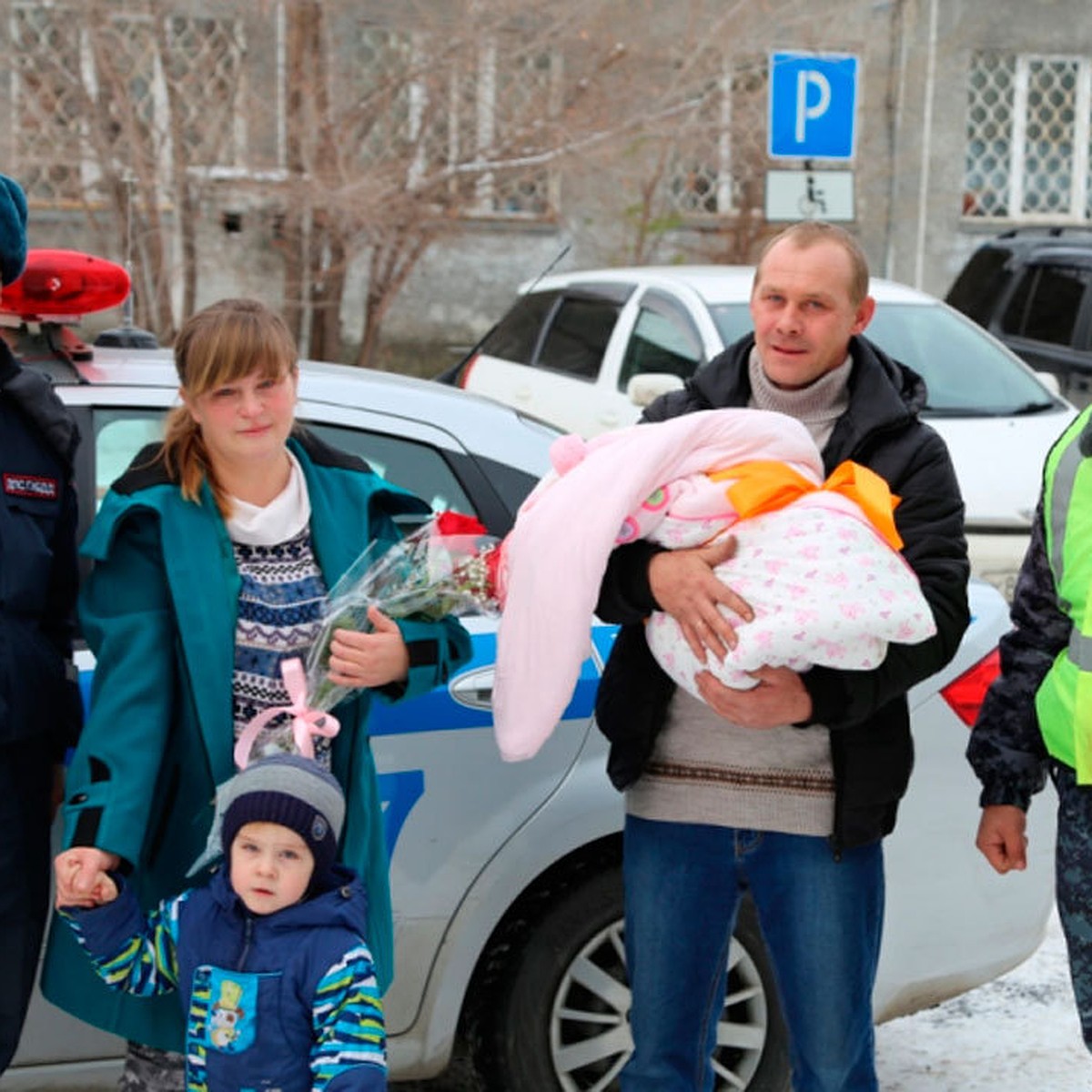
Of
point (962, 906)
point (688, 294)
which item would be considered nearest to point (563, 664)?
point (962, 906)

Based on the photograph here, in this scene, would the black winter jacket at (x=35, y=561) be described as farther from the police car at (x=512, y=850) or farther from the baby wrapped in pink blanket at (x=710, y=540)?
the baby wrapped in pink blanket at (x=710, y=540)

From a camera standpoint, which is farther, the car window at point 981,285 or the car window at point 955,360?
the car window at point 981,285

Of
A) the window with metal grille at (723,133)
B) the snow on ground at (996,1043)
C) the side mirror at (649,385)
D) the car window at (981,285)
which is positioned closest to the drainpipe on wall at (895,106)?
the window with metal grille at (723,133)

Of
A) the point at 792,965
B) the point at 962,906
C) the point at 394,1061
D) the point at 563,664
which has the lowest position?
the point at 394,1061

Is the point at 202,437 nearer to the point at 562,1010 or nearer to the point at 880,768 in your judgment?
the point at 880,768

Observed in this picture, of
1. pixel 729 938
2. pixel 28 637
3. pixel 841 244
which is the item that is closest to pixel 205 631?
pixel 28 637

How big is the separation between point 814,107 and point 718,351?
8.20ft

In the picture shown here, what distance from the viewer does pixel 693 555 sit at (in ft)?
8.31

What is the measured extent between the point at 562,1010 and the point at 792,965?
0.83 m

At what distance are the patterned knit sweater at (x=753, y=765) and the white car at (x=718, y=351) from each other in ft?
14.4

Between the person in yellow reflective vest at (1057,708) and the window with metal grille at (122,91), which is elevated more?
the window with metal grille at (122,91)

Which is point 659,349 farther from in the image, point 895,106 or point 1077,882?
point 895,106

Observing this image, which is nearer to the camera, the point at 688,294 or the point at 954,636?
the point at 954,636

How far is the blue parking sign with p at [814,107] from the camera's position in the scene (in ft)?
31.3
